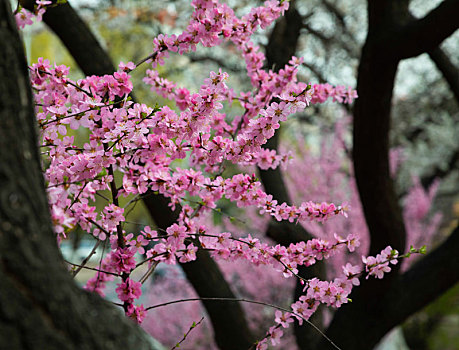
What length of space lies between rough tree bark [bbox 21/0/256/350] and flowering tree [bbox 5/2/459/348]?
0.95 meters

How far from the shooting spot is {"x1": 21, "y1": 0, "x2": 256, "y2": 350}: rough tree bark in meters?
2.51

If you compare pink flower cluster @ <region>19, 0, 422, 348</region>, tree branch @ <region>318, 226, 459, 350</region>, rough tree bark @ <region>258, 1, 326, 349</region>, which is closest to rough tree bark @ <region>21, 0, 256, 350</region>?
rough tree bark @ <region>258, 1, 326, 349</region>

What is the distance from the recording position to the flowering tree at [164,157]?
4.38 ft

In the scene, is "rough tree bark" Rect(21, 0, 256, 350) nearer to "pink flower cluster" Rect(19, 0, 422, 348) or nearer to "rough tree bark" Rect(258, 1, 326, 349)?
"rough tree bark" Rect(258, 1, 326, 349)

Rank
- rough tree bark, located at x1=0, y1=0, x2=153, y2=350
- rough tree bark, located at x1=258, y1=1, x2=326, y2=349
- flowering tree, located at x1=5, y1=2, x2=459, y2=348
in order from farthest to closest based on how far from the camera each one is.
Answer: rough tree bark, located at x1=258, y1=1, x2=326, y2=349
flowering tree, located at x1=5, y1=2, x2=459, y2=348
rough tree bark, located at x1=0, y1=0, x2=153, y2=350

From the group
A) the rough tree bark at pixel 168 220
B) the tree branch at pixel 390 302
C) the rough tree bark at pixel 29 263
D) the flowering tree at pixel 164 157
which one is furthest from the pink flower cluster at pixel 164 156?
the tree branch at pixel 390 302

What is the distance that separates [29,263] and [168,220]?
187 centimetres

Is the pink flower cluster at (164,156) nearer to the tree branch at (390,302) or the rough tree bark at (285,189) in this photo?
the tree branch at (390,302)

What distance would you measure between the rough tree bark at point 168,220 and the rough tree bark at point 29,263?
1.74 meters

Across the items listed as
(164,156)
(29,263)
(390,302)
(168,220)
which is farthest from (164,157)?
(390,302)

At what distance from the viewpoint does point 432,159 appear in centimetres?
700

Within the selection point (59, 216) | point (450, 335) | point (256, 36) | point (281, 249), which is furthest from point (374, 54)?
point (450, 335)

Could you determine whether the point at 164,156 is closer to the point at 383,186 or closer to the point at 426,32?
the point at 426,32

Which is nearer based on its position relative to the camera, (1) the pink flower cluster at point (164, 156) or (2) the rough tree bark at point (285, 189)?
(1) the pink flower cluster at point (164, 156)
